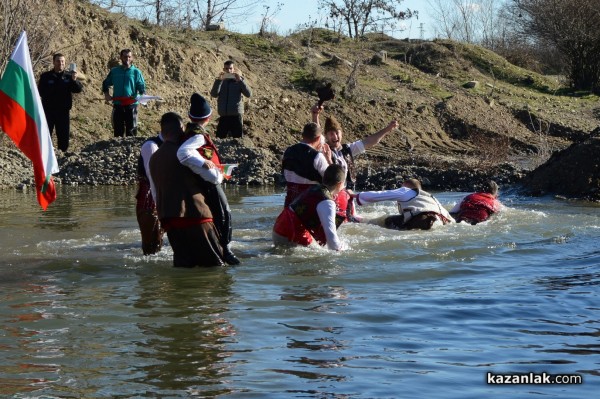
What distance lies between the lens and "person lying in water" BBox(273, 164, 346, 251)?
10547mm

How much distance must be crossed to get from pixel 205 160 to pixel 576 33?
3201 cm

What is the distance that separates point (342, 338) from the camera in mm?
7539

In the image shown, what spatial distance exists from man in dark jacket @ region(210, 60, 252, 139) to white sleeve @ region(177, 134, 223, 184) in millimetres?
10005

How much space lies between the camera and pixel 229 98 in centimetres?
2011

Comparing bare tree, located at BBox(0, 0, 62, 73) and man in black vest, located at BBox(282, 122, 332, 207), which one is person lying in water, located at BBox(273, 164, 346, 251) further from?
bare tree, located at BBox(0, 0, 62, 73)

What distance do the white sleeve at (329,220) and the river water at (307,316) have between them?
199mm

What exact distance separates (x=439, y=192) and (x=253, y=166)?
3.48m

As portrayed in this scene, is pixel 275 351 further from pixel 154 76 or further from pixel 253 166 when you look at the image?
pixel 154 76

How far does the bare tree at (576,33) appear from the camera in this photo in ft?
126

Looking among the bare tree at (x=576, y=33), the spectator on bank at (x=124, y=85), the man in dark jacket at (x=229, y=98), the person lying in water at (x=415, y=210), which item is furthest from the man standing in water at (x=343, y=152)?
the bare tree at (x=576, y=33)

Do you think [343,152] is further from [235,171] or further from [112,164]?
[112,164]

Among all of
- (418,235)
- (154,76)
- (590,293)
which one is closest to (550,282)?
(590,293)

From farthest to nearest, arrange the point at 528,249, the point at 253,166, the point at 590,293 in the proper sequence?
the point at 253,166 → the point at 528,249 → the point at 590,293

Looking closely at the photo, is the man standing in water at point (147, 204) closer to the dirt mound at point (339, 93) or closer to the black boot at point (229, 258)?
the black boot at point (229, 258)
